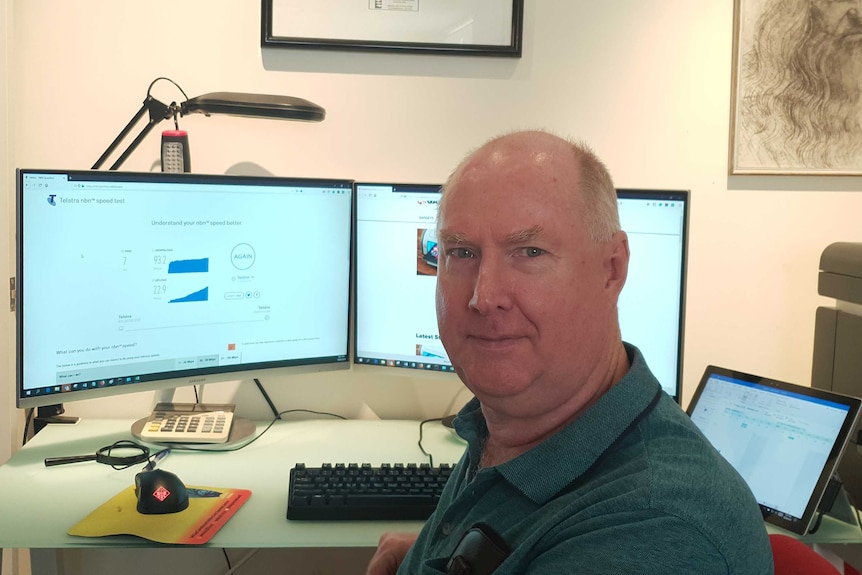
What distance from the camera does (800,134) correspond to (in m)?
1.98

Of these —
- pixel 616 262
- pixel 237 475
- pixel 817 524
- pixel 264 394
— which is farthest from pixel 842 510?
pixel 264 394

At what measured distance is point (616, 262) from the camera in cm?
100

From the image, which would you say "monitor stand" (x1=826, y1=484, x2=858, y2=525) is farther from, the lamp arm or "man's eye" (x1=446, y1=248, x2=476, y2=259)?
the lamp arm

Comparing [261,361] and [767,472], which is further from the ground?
[261,361]

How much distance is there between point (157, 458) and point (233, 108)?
2.66 feet

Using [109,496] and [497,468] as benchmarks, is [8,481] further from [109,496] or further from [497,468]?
[497,468]

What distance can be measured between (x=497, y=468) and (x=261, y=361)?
3.22 feet

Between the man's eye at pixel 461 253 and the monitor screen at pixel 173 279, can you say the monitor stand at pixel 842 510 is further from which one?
the monitor screen at pixel 173 279

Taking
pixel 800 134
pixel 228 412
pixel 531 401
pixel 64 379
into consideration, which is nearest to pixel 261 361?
pixel 228 412

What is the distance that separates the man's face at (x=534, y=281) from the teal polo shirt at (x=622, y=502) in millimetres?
71

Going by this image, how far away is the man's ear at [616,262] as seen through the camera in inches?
39.0

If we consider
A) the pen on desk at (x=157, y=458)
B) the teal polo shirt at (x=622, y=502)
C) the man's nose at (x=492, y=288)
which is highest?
the man's nose at (x=492, y=288)

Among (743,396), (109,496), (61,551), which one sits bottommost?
(61,551)

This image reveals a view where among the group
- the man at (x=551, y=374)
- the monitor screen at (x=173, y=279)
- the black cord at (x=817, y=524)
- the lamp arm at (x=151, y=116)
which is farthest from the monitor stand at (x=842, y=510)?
the lamp arm at (x=151, y=116)
